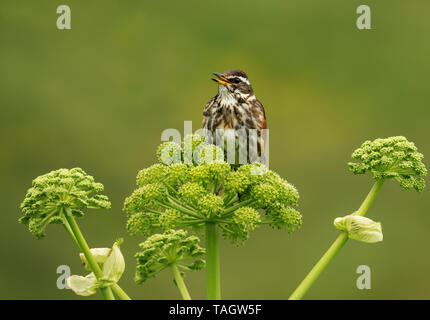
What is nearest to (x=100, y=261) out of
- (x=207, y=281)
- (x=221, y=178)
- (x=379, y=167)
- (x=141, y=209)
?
(x=141, y=209)

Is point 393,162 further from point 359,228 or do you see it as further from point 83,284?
point 83,284

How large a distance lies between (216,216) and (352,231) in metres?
0.55

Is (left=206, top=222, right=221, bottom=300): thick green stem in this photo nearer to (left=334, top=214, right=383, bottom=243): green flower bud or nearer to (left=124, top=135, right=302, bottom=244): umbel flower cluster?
(left=124, top=135, right=302, bottom=244): umbel flower cluster

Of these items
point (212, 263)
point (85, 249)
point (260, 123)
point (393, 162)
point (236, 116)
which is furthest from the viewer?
point (260, 123)

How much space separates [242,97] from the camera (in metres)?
4.16

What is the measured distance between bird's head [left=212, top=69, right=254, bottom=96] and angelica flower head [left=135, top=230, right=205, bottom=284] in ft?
5.55

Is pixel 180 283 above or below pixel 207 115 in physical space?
below

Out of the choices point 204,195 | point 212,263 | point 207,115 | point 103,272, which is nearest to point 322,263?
point 212,263

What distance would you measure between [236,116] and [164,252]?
1.75 meters

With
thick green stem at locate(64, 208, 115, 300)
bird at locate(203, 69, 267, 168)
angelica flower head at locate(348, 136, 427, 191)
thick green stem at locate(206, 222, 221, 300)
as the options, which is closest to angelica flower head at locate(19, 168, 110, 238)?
thick green stem at locate(64, 208, 115, 300)

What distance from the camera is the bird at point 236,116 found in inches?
156

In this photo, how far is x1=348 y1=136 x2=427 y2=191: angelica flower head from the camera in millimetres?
2447

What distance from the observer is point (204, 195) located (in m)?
2.23

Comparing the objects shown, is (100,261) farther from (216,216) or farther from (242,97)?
(242,97)
